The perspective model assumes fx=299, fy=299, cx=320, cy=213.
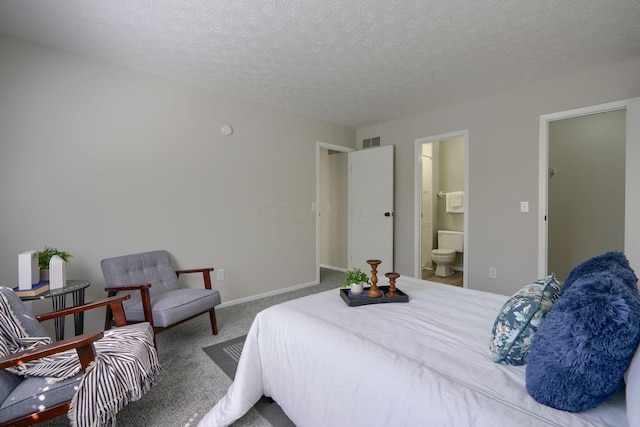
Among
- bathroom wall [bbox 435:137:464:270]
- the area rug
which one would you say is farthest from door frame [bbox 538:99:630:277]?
the area rug

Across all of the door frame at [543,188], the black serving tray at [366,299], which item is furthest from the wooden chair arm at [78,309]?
the door frame at [543,188]

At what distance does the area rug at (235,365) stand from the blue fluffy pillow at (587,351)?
1273mm

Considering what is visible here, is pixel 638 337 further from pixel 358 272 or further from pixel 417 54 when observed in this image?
pixel 417 54

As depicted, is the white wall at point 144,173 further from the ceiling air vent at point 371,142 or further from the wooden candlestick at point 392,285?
the wooden candlestick at point 392,285

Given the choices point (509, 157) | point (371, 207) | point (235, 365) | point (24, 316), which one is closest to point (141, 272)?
point (24, 316)

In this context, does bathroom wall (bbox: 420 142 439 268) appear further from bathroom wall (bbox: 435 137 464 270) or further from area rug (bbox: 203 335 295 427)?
area rug (bbox: 203 335 295 427)

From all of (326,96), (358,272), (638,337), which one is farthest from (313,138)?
(638,337)

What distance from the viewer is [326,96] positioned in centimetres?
351

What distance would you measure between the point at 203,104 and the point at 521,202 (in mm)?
3695

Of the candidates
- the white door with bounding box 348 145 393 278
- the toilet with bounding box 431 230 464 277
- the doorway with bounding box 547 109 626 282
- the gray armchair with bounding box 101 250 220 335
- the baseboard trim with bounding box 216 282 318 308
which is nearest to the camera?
the gray armchair with bounding box 101 250 220 335

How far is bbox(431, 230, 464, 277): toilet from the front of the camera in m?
4.83

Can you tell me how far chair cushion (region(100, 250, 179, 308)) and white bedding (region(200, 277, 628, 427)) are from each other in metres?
1.42

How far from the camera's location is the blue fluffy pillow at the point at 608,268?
1.21 metres

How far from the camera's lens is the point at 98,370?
1.36 metres
